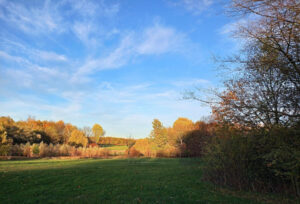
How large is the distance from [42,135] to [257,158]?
47970 mm

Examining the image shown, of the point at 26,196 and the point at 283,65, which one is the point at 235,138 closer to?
the point at 283,65

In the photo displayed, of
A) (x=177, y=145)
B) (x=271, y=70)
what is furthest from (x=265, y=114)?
(x=177, y=145)

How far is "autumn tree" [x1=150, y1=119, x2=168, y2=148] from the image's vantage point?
44.0 meters

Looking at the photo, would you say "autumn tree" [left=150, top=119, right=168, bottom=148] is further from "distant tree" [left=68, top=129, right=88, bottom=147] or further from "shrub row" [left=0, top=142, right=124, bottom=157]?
"distant tree" [left=68, top=129, right=88, bottom=147]

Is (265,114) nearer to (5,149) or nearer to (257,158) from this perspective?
(257,158)

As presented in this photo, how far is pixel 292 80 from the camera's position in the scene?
20.9 ft

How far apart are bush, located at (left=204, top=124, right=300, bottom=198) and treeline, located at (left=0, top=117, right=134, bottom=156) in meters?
29.4

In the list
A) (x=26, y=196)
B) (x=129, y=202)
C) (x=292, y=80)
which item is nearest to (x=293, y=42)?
(x=292, y=80)

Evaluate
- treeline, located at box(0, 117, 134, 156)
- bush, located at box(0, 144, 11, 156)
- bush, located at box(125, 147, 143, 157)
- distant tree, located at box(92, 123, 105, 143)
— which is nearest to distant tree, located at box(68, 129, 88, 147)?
treeline, located at box(0, 117, 134, 156)

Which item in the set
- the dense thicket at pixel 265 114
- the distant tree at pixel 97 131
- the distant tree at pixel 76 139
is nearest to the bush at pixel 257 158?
the dense thicket at pixel 265 114

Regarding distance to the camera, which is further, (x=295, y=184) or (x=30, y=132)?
(x=30, y=132)

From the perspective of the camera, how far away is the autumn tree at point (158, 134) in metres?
44.0

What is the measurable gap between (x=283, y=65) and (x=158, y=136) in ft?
132

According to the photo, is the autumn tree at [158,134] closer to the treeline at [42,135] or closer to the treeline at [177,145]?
the treeline at [177,145]
